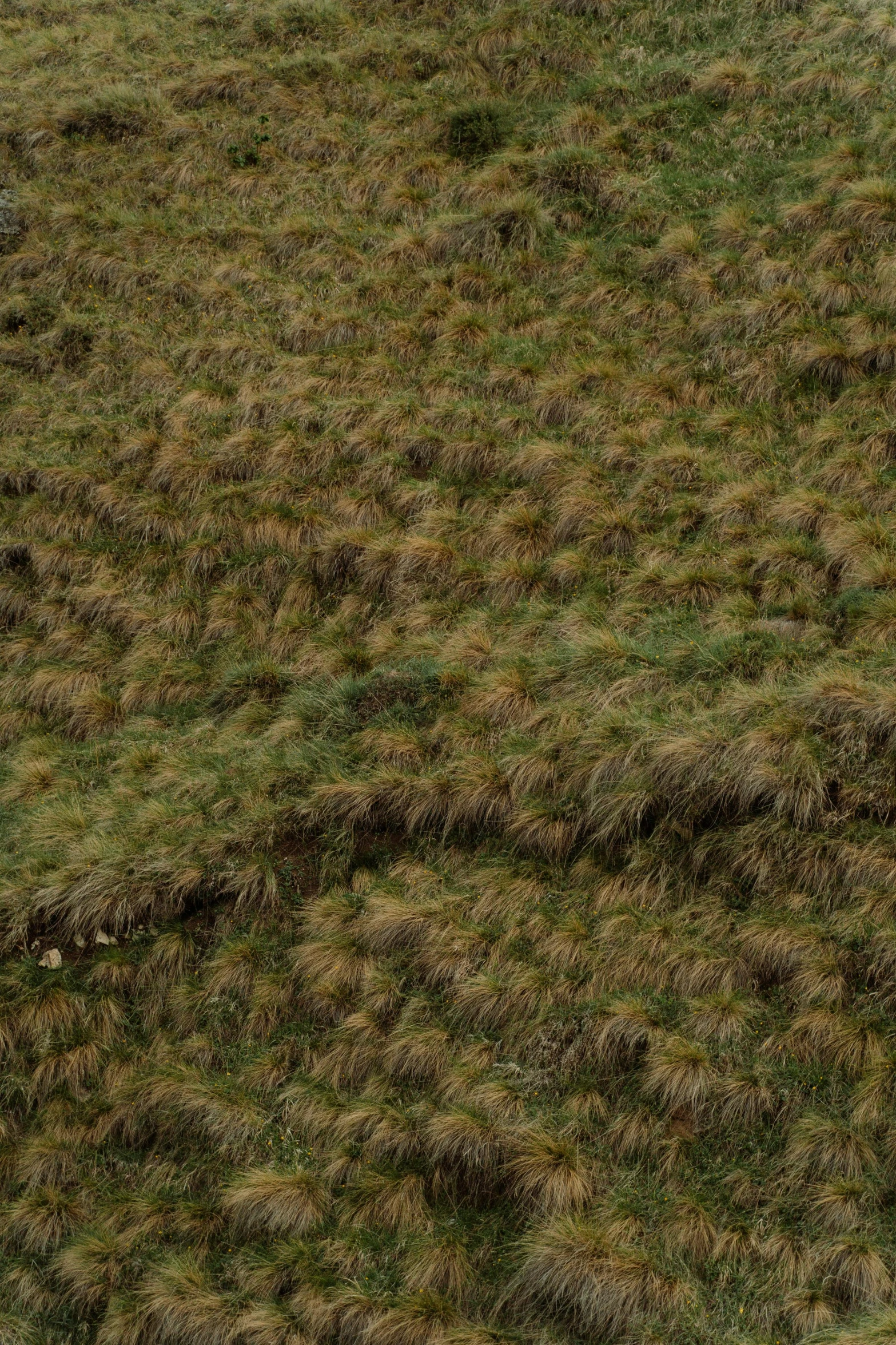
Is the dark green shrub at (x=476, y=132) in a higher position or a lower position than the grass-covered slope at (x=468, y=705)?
higher

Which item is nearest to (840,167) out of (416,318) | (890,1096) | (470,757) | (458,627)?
(416,318)

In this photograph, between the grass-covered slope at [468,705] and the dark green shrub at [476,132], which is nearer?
the grass-covered slope at [468,705]

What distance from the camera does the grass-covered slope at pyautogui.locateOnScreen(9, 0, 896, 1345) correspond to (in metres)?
7.45

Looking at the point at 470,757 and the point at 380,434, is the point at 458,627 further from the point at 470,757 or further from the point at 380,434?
the point at 380,434

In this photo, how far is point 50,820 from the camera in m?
10.3

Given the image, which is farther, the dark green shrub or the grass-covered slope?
the dark green shrub

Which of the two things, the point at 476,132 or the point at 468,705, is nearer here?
the point at 468,705

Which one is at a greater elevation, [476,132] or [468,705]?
[476,132]

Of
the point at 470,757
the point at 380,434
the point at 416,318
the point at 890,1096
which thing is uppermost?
the point at 416,318

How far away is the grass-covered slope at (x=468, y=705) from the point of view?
7.45 meters

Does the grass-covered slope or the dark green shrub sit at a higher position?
the dark green shrub

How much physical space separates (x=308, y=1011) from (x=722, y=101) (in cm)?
1314

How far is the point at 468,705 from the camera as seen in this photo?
33.4 ft

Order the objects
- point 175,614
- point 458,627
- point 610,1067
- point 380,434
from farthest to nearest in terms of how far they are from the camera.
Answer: point 380,434, point 175,614, point 458,627, point 610,1067
